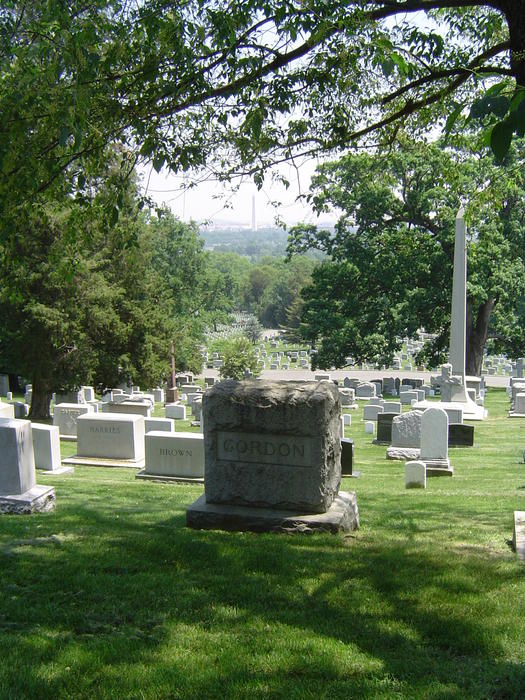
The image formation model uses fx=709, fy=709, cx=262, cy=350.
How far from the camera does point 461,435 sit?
17359 millimetres

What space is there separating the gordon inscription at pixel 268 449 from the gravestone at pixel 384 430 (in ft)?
40.2

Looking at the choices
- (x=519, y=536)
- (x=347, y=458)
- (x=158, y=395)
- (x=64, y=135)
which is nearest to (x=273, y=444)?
(x=519, y=536)

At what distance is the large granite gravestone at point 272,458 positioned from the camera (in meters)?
6.61

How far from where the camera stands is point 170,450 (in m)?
13.7

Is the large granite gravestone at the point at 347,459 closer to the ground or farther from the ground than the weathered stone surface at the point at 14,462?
closer to the ground

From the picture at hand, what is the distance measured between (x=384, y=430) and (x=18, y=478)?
474 inches

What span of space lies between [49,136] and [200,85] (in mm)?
1475

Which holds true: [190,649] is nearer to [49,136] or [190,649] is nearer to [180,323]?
[49,136]

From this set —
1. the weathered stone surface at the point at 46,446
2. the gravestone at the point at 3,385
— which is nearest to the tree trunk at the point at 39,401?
the gravestone at the point at 3,385

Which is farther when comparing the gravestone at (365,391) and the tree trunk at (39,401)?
the gravestone at (365,391)

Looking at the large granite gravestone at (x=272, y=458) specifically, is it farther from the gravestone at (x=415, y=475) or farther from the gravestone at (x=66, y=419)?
the gravestone at (x=66, y=419)

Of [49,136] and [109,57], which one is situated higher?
[109,57]

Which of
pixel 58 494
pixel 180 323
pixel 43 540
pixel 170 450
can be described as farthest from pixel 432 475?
pixel 180 323

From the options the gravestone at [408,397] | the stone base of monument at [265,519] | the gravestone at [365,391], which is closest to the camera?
the stone base of monument at [265,519]
